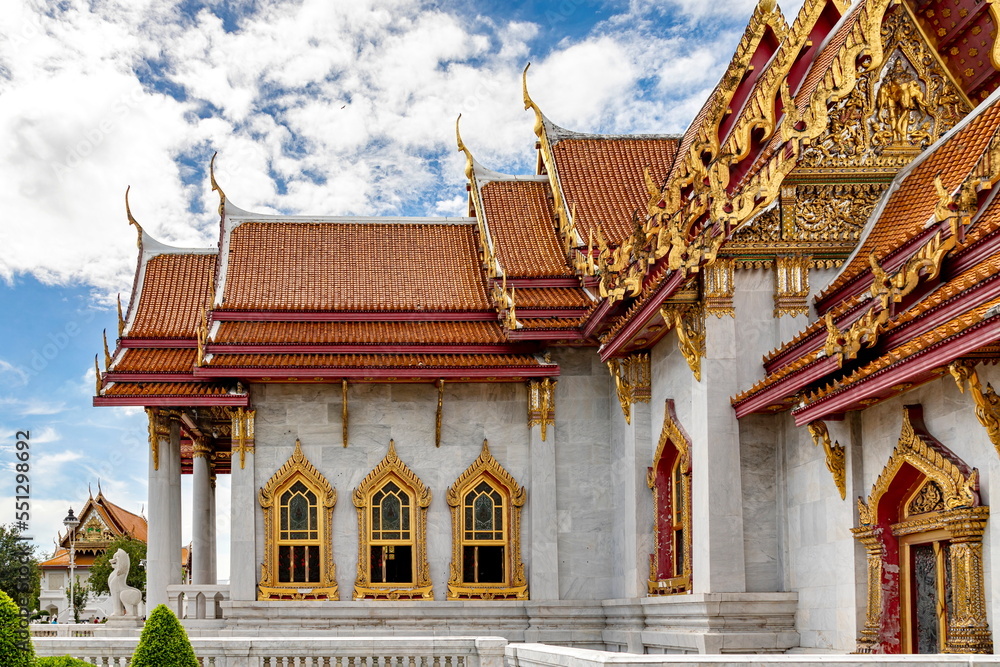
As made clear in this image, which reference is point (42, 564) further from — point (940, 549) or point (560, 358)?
point (940, 549)

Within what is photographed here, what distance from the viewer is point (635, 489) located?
16859mm

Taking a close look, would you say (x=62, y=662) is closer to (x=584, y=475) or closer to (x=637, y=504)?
(x=637, y=504)

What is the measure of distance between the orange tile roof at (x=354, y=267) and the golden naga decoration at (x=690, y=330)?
6148 millimetres

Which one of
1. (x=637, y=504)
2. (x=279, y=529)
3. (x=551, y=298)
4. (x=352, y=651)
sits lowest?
(x=352, y=651)

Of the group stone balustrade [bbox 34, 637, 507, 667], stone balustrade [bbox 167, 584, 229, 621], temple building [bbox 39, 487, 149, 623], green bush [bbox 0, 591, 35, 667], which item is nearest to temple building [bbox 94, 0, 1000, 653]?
stone balustrade [bbox 167, 584, 229, 621]

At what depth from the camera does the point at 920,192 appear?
1314 cm

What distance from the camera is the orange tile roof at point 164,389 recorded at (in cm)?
1891

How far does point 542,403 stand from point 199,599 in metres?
6.02

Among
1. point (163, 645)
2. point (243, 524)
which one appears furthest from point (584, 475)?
point (163, 645)

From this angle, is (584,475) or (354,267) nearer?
(584,475)

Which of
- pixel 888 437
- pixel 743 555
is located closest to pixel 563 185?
pixel 743 555

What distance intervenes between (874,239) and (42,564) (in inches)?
2211

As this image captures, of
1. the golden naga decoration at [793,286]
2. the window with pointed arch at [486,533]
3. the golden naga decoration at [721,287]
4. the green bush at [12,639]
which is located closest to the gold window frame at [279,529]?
the window with pointed arch at [486,533]

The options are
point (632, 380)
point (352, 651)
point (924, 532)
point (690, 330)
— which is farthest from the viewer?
point (632, 380)
